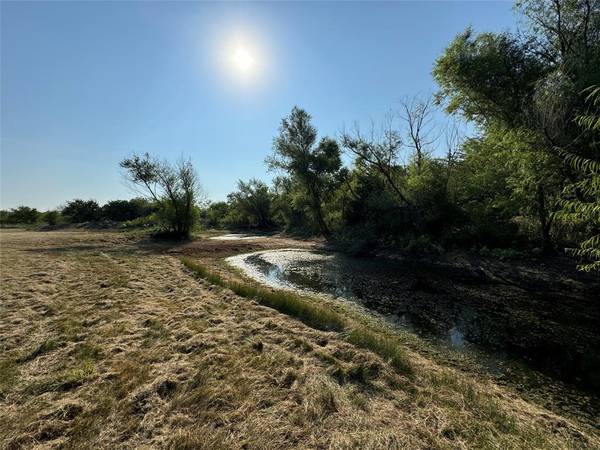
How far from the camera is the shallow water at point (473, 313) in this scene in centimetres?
513

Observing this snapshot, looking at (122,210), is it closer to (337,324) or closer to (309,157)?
(309,157)

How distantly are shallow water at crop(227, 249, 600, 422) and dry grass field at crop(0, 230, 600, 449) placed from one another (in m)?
1.48

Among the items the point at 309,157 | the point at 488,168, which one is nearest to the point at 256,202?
the point at 309,157

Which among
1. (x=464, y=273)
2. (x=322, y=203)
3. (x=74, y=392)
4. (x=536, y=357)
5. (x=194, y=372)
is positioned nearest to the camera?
(x=74, y=392)

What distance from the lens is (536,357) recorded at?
17.9ft

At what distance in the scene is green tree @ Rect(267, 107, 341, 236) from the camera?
31391 millimetres

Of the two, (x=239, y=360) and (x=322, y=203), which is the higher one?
(x=322, y=203)

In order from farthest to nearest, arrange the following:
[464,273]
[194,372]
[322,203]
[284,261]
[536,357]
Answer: [322,203], [284,261], [464,273], [536,357], [194,372]

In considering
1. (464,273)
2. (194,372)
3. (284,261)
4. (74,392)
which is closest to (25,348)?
(74,392)

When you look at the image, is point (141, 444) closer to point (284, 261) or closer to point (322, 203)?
point (284, 261)

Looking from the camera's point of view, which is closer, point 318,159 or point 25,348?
point 25,348

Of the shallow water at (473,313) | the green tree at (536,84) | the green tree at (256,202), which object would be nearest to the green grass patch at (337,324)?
the shallow water at (473,313)

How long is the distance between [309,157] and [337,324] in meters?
27.1

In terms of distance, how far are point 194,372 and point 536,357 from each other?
665 centimetres
